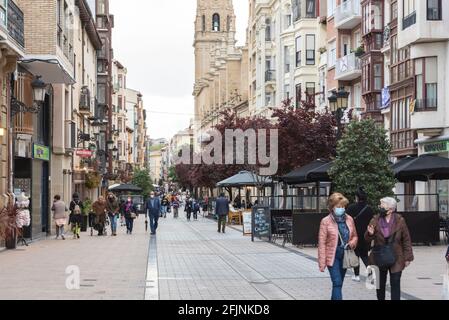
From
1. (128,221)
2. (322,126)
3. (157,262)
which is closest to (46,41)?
(128,221)

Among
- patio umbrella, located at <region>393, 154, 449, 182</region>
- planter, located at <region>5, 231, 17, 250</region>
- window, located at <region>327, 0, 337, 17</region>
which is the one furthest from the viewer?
window, located at <region>327, 0, 337, 17</region>

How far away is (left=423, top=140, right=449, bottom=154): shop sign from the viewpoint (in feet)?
108

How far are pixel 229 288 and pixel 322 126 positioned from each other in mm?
20339

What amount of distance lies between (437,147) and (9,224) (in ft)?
59.8

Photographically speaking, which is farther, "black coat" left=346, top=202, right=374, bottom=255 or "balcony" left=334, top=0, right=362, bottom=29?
"balcony" left=334, top=0, right=362, bottom=29

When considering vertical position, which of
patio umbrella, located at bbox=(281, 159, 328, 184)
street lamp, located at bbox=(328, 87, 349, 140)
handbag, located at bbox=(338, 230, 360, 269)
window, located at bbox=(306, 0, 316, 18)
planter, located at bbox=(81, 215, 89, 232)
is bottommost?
planter, located at bbox=(81, 215, 89, 232)

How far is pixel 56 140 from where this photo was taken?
36.1m

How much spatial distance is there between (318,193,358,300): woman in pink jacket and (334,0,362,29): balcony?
34505mm

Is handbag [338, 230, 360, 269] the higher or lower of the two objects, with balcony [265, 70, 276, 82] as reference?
lower

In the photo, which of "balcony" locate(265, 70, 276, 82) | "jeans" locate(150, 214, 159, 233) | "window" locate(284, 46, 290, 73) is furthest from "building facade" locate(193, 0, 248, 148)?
"jeans" locate(150, 214, 159, 233)

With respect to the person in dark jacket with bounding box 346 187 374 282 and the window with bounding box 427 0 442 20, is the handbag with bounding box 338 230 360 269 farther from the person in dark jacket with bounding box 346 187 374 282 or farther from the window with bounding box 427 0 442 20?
the window with bounding box 427 0 442 20

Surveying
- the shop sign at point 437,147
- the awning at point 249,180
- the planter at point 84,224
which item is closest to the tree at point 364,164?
the shop sign at point 437,147

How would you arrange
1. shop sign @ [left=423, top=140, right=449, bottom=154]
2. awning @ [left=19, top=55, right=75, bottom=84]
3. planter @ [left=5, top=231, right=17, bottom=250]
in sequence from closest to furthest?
planter @ [left=5, top=231, right=17, bottom=250]
awning @ [left=19, top=55, right=75, bottom=84]
shop sign @ [left=423, top=140, right=449, bottom=154]

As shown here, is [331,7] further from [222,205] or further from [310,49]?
[222,205]
